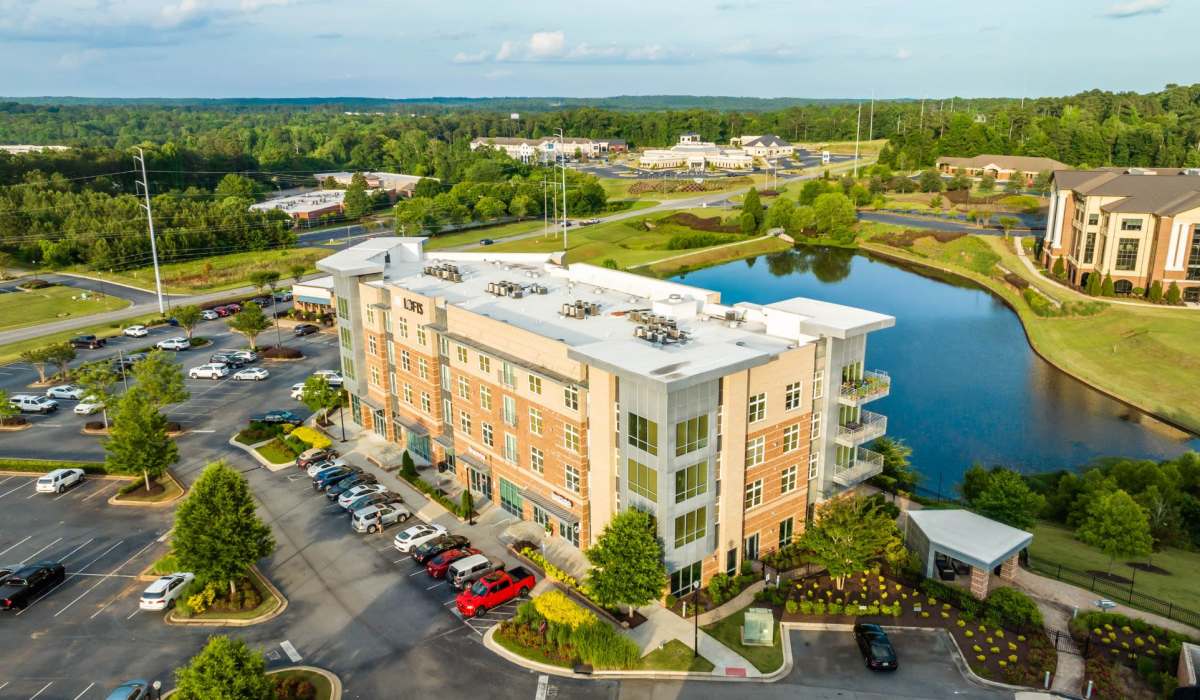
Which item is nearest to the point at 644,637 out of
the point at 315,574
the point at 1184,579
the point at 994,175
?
the point at 315,574

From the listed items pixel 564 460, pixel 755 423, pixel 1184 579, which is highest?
pixel 755 423

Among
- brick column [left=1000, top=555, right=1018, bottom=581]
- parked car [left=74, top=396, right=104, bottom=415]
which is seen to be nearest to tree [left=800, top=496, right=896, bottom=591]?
brick column [left=1000, top=555, right=1018, bottom=581]

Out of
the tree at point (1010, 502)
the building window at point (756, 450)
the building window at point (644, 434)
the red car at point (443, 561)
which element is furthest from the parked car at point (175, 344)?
the tree at point (1010, 502)

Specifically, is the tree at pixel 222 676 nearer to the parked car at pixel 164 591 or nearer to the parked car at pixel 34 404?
the parked car at pixel 164 591

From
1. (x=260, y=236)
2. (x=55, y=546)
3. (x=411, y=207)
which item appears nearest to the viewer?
Result: (x=55, y=546)

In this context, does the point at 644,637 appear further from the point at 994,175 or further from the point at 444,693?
the point at 994,175

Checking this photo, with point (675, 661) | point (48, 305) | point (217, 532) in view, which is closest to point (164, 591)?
point (217, 532)

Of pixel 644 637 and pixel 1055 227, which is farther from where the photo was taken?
pixel 1055 227
